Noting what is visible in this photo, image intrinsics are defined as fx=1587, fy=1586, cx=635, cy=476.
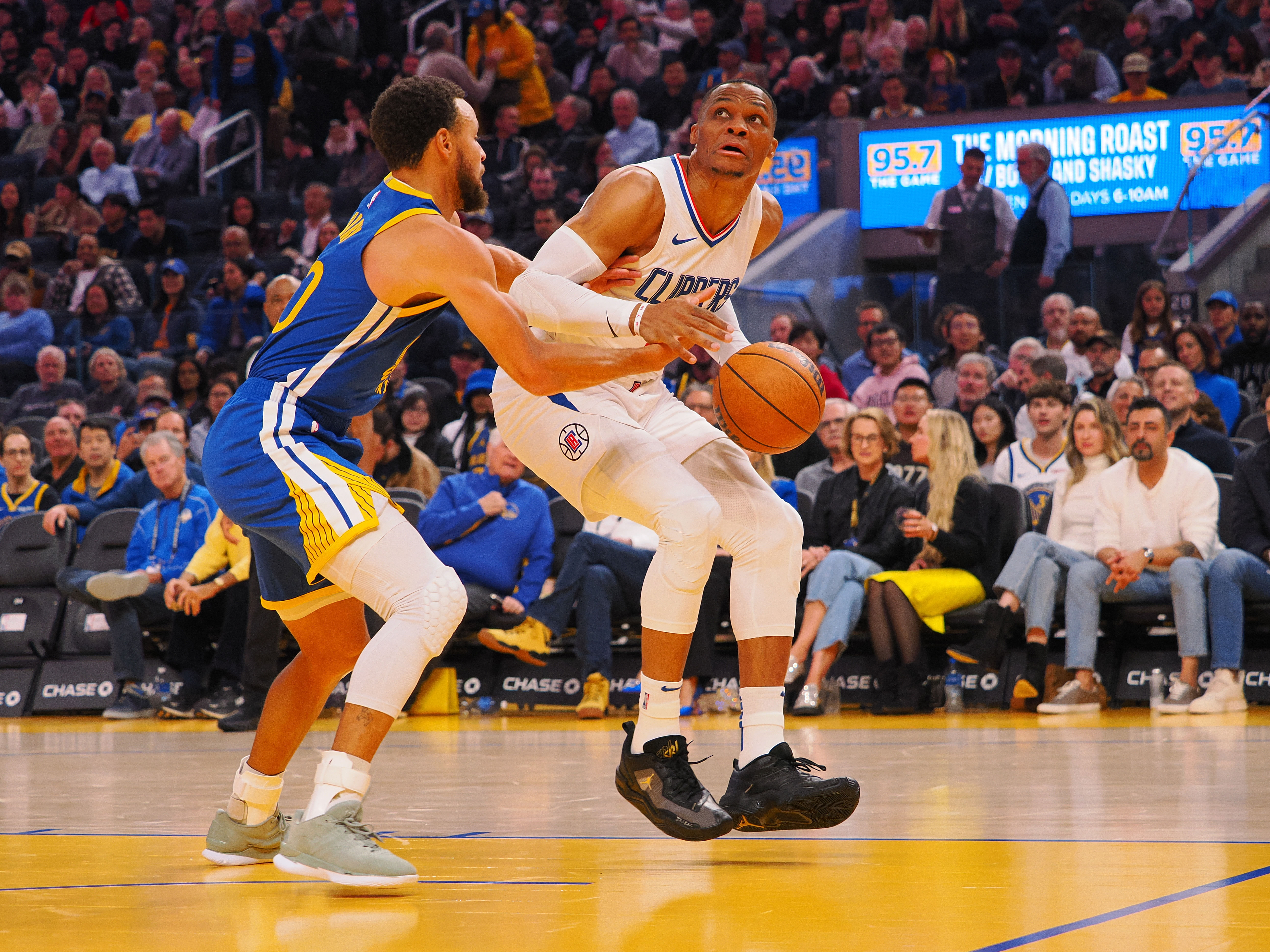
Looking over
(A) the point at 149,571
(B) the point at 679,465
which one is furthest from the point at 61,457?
(B) the point at 679,465

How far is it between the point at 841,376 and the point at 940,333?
2.72 feet

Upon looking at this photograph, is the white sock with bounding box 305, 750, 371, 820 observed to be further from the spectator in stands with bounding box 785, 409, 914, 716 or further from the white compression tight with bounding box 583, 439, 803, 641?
the spectator in stands with bounding box 785, 409, 914, 716

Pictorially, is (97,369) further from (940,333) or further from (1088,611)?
(1088,611)

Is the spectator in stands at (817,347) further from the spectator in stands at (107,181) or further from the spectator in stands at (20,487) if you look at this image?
the spectator in stands at (107,181)

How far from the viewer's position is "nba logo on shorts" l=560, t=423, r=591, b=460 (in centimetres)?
444

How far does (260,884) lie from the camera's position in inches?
146

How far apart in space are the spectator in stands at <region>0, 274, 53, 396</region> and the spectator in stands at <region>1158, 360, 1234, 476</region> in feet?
34.1

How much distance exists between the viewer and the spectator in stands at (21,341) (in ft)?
49.9

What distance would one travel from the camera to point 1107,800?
4.82m

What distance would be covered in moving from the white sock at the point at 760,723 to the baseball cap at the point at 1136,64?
11997mm

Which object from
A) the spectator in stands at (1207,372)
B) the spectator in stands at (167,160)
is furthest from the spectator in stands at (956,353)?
the spectator in stands at (167,160)

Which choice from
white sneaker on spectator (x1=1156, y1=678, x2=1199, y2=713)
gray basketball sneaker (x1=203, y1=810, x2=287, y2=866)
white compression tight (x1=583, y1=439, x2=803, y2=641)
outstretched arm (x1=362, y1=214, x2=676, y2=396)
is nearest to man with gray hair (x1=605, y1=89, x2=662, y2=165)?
Result: white sneaker on spectator (x1=1156, y1=678, x2=1199, y2=713)

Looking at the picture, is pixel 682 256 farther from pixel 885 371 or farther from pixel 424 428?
pixel 885 371

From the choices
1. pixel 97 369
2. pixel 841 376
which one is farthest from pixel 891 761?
pixel 97 369
